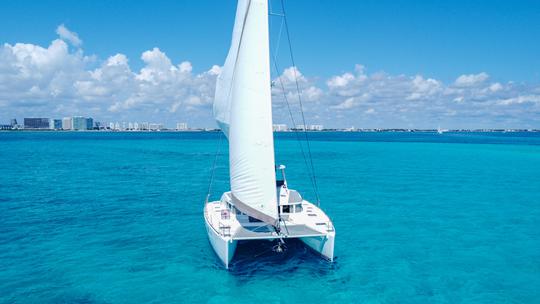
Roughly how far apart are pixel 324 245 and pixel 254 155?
6752 millimetres

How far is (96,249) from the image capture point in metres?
24.8

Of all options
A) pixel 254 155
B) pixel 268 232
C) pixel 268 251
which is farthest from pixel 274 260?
pixel 254 155

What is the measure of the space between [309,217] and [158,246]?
10.3 metres

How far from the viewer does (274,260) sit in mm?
22906

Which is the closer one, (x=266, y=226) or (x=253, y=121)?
(x=253, y=121)

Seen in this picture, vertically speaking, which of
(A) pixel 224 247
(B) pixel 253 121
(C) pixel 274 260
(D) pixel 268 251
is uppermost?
(B) pixel 253 121

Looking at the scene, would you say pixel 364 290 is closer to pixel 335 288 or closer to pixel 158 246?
pixel 335 288

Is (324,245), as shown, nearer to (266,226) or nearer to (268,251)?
(266,226)

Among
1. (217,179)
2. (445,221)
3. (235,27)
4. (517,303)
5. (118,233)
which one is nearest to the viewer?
(517,303)

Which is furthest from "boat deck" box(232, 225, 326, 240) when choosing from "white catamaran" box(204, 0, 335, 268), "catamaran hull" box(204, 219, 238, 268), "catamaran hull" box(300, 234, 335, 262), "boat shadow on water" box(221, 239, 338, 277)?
"boat shadow on water" box(221, 239, 338, 277)

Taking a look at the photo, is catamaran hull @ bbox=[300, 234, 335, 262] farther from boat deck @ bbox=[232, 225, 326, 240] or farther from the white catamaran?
boat deck @ bbox=[232, 225, 326, 240]

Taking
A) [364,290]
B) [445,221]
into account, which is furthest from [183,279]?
[445,221]

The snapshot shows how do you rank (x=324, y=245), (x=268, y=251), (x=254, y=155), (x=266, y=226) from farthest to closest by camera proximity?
1. (x=268, y=251)
2. (x=266, y=226)
3. (x=324, y=245)
4. (x=254, y=155)

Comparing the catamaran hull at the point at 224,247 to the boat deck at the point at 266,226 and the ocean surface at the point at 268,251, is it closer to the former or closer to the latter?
the boat deck at the point at 266,226
